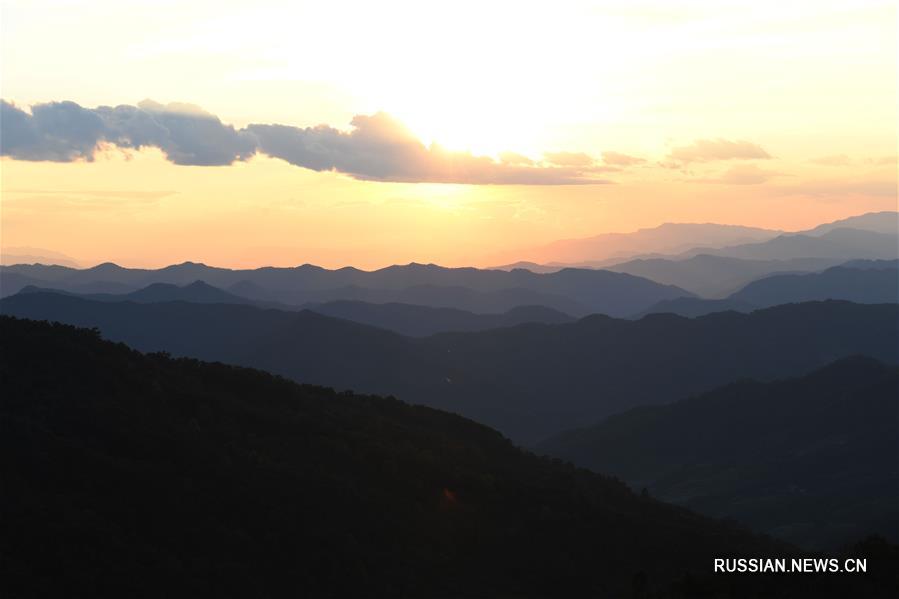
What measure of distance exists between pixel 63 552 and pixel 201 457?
16.5 metres

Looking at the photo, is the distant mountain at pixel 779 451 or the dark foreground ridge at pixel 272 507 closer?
the dark foreground ridge at pixel 272 507

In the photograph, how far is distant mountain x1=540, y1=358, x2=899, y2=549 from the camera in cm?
13412

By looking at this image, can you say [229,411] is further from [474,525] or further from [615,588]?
[615,588]

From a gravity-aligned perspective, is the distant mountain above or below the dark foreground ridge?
below

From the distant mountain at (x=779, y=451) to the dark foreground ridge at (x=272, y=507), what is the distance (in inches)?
2091

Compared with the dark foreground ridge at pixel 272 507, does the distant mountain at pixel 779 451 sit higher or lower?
lower

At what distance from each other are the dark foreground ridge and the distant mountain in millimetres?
53118

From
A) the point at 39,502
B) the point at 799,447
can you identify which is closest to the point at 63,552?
the point at 39,502

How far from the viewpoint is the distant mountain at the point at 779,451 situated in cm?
13412

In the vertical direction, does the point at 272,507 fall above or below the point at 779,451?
above

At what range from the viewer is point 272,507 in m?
64.7

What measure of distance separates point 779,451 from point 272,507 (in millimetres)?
124500

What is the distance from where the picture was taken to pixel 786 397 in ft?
625

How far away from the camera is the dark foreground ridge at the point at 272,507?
53.5 metres
